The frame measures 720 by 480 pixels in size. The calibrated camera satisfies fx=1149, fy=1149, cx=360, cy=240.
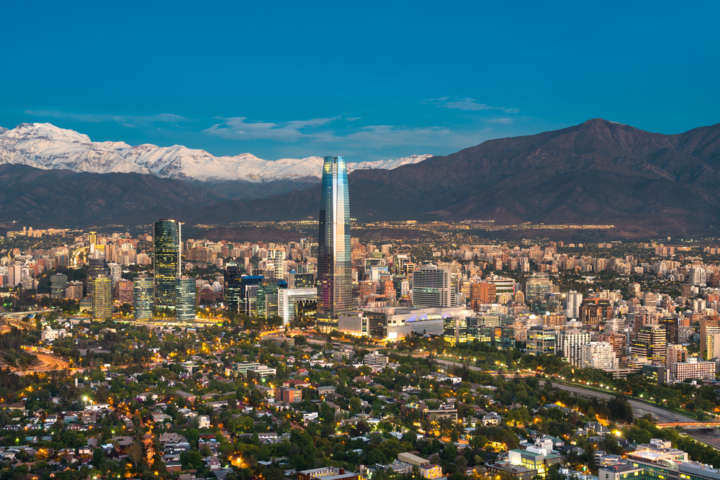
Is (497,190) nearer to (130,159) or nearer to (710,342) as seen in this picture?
(130,159)

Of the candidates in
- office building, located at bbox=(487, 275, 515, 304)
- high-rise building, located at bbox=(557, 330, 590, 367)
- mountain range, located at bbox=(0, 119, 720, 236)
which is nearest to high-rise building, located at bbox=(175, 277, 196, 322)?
office building, located at bbox=(487, 275, 515, 304)

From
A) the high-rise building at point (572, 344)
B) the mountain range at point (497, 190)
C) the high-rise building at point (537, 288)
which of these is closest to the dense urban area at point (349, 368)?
the high-rise building at point (572, 344)

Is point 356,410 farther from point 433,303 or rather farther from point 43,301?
point 43,301

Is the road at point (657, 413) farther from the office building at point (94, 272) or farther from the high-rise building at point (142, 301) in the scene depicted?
the office building at point (94, 272)

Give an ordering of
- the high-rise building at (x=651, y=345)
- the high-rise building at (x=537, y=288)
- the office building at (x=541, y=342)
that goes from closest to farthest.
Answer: the high-rise building at (x=651, y=345) < the office building at (x=541, y=342) < the high-rise building at (x=537, y=288)

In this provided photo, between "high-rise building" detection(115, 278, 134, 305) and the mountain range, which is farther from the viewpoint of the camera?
the mountain range

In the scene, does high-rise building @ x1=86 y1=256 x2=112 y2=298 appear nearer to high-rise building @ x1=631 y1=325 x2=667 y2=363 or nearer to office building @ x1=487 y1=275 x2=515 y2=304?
office building @ x1=487 y1=275 x2=515 y2=304

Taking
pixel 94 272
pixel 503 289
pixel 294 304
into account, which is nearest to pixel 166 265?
pixel 94 272
